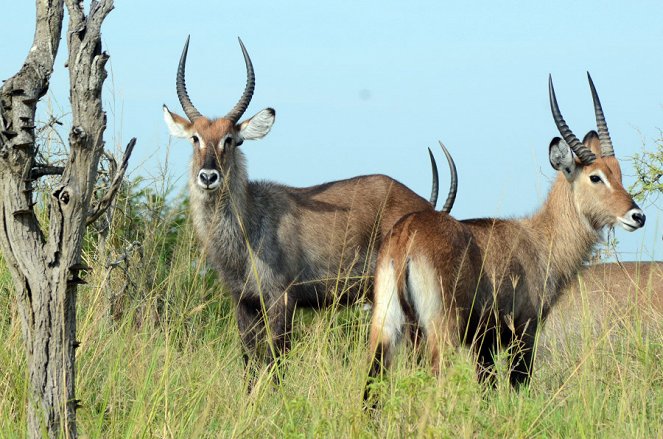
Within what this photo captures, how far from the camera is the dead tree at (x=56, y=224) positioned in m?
4.00

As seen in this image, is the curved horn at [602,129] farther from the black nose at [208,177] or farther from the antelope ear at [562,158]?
the black nose at [208,177]

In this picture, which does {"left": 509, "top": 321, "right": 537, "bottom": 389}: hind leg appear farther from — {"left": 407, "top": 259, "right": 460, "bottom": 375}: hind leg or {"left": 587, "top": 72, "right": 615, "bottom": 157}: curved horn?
{"left": 587, "top": 72, "right": 615, "bottom": 157}: curved horn

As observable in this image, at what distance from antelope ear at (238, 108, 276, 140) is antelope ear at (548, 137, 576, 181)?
2.46 m

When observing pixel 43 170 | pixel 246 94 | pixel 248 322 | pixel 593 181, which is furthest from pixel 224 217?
pixel 43 170

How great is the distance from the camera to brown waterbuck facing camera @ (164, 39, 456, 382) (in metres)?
7.16

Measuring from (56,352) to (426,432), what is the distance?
63.4 inches

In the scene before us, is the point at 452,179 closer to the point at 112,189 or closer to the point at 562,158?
the point at 562,158

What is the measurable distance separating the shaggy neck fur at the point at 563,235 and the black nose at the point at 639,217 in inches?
14.5

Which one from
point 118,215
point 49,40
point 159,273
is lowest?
point 159,273

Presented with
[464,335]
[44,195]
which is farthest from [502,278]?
[44,195]

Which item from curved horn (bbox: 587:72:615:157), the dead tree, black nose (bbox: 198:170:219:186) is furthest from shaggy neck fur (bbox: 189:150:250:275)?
the dead tree

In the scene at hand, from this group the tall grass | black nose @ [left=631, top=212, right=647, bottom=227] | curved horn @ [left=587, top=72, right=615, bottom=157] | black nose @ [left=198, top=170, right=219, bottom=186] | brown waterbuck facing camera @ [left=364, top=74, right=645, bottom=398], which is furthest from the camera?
black nose @ [left=198, top=170, right=219, bottom=186]

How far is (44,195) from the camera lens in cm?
828

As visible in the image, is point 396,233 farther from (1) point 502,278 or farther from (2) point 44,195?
(2) point 44,195
